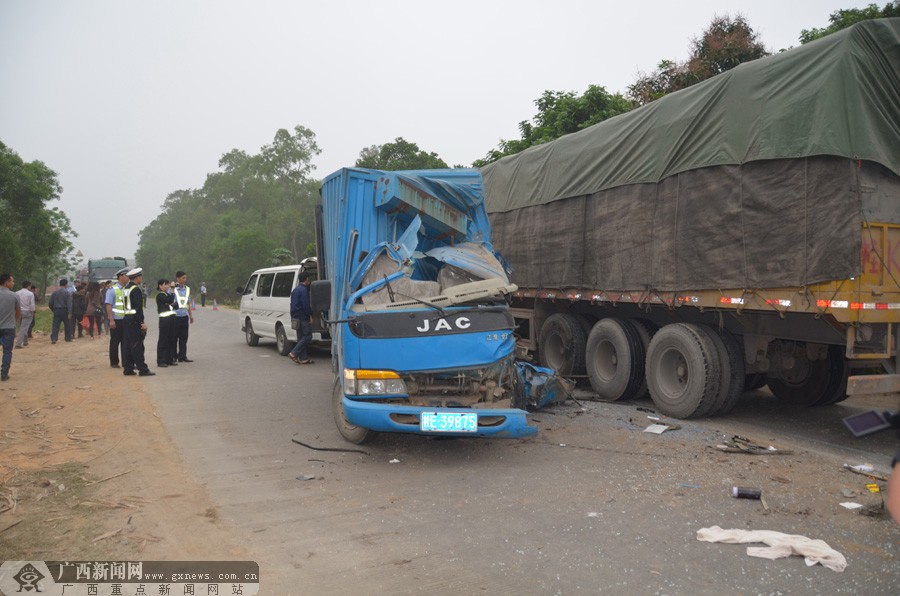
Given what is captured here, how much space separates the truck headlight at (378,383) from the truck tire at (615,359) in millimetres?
4011

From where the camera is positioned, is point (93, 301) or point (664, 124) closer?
point (664, 124)

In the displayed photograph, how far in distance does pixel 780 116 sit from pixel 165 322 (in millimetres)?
10802

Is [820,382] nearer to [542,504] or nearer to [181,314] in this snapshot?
[542,504]

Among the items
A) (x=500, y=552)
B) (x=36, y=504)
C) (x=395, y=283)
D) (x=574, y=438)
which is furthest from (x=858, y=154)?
(x=36, y=504)

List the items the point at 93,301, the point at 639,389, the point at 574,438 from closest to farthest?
the point at 574,438 → the point at 639,389 → the point at 93,301

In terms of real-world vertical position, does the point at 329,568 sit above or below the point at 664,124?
below

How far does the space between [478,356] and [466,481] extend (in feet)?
3.59

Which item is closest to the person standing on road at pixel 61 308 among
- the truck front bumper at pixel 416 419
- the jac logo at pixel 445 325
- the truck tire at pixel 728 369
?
the truck front bumper at pixel 416 419

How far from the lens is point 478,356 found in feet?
18.3

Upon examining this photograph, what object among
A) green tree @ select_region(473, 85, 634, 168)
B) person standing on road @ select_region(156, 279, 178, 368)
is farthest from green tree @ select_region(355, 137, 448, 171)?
person standing on road @ select_region(156, 279, 178, 368)

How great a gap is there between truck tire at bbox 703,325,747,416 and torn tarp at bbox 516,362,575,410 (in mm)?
1795

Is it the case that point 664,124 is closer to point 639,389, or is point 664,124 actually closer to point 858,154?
point 858,154

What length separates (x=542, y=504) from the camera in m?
4.55

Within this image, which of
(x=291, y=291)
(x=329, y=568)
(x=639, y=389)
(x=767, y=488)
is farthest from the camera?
(x=291, y=291)
